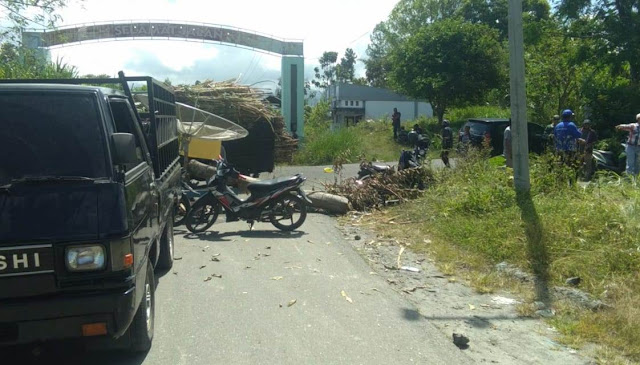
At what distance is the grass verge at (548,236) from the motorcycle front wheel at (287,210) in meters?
1.44

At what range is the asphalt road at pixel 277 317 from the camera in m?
4.58

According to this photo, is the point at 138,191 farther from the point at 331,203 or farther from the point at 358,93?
the point at 358,93

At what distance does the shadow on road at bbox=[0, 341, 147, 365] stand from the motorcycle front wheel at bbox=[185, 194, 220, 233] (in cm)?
493

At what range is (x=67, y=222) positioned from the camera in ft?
11.7

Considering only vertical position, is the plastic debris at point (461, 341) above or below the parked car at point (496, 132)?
below

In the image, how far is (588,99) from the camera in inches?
763

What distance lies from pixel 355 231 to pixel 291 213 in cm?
116

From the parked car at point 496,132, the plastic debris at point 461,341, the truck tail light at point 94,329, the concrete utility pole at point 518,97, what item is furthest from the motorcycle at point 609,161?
the truck tail light at point 94,329

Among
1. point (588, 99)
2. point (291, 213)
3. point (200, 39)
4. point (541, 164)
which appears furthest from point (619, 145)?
point (200, 39)

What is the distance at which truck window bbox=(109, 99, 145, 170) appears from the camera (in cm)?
486

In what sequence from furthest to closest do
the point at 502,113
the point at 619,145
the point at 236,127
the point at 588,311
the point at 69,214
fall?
the point at 502,113, the point at 619,145, the point at 236,127, the point at 588,311, the point at 69,214

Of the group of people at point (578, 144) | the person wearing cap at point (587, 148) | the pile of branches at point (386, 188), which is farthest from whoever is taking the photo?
the person wearing cap at point (587, 148)

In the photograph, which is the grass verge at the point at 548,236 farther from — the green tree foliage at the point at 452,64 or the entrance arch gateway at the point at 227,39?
the green tree foliage at the point at 452,64

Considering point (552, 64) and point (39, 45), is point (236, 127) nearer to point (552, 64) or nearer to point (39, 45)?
point (39, 45)
